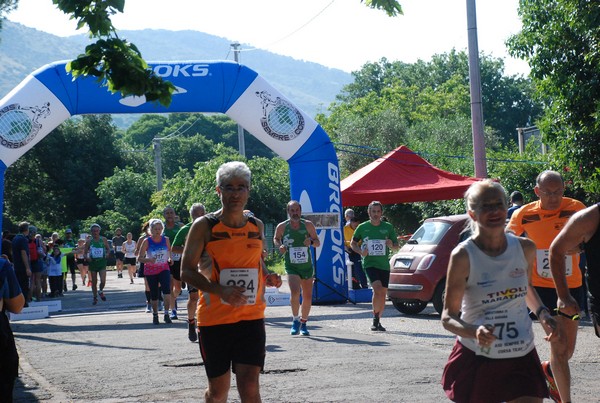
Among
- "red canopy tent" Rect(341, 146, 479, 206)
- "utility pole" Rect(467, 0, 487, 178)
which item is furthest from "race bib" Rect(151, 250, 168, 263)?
"utility pole" Rect(467, 0, 487, 178)

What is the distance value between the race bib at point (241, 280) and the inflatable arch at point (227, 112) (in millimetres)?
11329

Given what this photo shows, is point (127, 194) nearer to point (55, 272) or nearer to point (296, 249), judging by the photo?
point (55, 272)

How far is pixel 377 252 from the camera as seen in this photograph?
14.3 meters

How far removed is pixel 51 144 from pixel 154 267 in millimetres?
52972

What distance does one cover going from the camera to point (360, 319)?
1616 cm

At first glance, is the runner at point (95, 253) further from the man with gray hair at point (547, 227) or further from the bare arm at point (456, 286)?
the bare arm at point (456, 286)

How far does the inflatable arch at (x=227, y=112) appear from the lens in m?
17.5

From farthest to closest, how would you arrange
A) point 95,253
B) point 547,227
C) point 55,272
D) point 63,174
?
point 63,174
point 55,272
point 95,253
point 547,227

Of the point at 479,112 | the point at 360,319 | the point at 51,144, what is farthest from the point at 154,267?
the point at 51,144

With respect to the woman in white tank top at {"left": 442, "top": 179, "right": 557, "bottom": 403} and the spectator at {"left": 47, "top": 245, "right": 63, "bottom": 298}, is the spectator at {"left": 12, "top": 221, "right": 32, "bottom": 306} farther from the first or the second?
the woman in white tank top at {"left": 442, "top": 179, "right": 557, "bottom": 403}

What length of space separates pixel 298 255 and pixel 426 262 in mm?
3040

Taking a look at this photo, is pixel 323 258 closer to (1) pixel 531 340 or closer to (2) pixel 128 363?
(2) pixel 128 363

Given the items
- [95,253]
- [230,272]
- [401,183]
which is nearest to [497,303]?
[230,272]

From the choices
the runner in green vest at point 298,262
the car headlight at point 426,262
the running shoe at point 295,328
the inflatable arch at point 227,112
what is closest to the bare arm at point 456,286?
the runner in green vest at point 298,262
